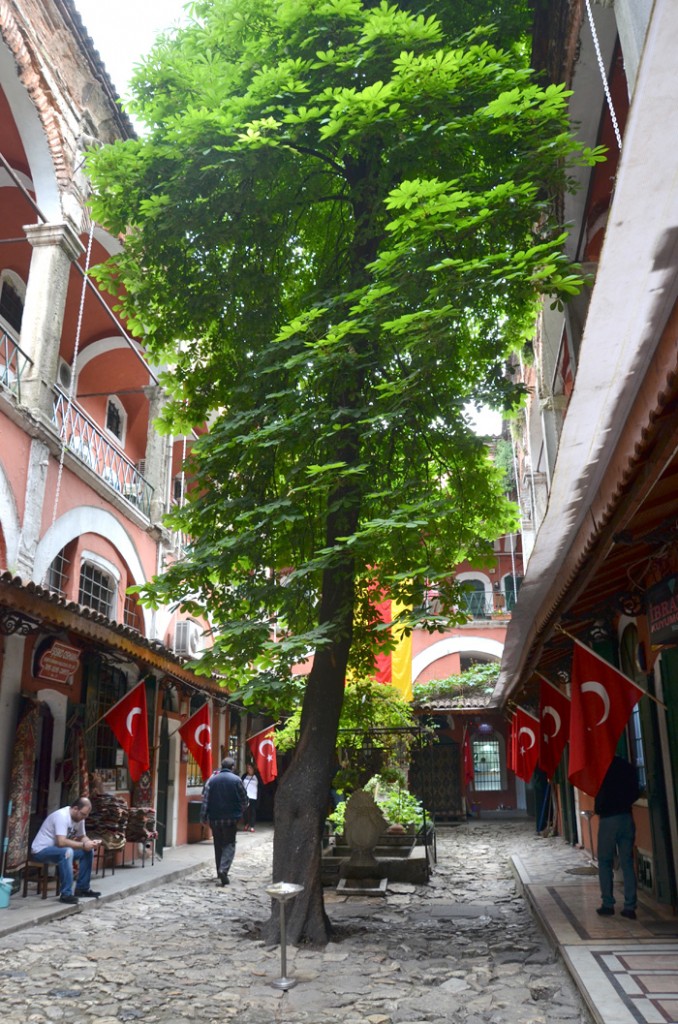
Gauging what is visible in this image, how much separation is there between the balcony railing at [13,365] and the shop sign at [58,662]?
3.19 meters

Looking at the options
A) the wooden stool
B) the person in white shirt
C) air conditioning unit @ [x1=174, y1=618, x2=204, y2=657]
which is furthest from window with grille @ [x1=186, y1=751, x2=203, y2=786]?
the wooden stool

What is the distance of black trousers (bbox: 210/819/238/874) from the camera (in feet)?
38.7

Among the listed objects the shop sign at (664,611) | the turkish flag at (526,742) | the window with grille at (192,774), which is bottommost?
the window with grille at (192,774)

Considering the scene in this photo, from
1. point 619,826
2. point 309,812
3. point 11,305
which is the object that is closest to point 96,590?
point 11,305

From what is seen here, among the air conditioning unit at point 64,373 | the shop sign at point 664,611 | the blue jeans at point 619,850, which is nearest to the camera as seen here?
the shop sign at point 664,611

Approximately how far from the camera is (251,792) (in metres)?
19.9

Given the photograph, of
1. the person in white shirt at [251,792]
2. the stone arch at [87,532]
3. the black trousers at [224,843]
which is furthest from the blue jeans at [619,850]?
the person in white shirt at [251,792]

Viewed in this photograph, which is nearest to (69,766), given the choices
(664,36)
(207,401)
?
(207,401)

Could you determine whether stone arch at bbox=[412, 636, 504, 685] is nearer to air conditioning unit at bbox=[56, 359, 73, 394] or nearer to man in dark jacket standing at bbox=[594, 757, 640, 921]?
air conditioning unit at bbox=[56, 359, 73, 394]

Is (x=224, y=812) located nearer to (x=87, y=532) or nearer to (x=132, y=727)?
(x=132, y=727)

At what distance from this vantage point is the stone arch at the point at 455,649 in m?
25.4

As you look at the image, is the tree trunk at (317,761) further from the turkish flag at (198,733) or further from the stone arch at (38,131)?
the stone arch at (38,131)

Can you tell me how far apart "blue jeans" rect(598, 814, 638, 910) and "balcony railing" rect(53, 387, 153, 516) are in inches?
329

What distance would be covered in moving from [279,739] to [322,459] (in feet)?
26.7
